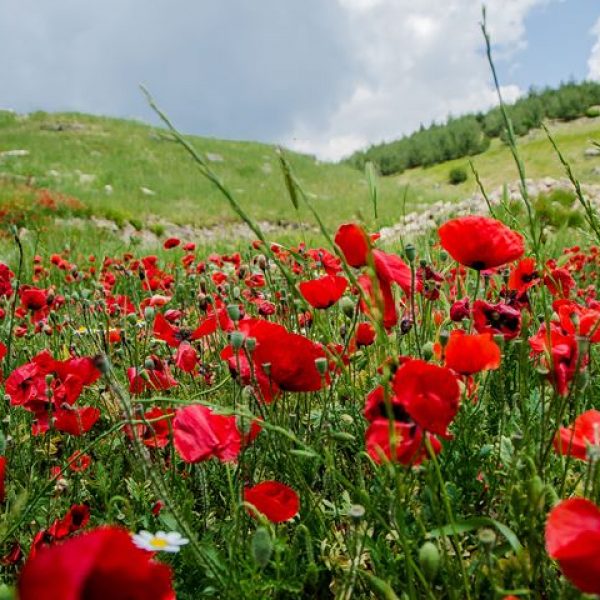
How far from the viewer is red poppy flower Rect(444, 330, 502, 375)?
32.6 inches

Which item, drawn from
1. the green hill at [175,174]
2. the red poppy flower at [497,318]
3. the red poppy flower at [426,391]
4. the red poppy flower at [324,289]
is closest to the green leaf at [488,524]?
the red poppy flower at [426,391]

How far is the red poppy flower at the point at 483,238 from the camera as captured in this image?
100cm

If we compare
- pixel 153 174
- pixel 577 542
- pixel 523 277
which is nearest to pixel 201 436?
pixel 577 542

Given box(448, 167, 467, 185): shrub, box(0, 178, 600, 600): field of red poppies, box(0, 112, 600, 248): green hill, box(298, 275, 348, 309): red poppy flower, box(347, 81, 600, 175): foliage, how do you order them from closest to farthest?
box(0, 178, 600, 600): field of red poppies < box(298, 275, 348, 309): red poppy flower < box(0, 112, 600, 248): green hill < box(448, 167, 467, 185): shrub < box(347, 81, 600, 175): foliage

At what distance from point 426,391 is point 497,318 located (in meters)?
0.46

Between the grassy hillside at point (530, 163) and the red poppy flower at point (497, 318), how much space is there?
13389 mm

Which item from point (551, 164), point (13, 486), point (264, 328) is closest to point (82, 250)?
point (13, 486)

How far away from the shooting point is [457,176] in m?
21.8

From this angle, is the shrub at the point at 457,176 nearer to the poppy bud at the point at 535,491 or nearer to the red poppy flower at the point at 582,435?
the red poppy flower at the point at 582,435

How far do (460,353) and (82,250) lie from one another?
580 centimetres

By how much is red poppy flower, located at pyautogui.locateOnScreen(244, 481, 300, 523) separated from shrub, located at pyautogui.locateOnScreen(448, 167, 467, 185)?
2185cm

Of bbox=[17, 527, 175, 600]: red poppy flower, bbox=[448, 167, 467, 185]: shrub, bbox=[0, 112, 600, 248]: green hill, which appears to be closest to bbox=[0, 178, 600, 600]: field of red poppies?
bbox=[17, 527, 175, 600]: red poppy flower

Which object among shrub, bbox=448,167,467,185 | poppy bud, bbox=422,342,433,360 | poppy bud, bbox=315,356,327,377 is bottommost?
poppy bud, bbox=422,342,433,360

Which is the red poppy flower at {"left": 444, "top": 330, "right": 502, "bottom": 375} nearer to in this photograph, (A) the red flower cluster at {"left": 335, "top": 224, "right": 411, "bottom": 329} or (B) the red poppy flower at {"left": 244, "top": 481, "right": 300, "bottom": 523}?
(A) the red flower cluster at {"left": 335, "top": 224, "right": 411, "bottom": 329}
